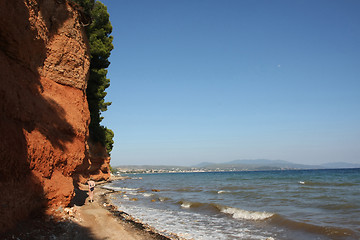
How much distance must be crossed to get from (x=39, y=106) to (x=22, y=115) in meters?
1.18

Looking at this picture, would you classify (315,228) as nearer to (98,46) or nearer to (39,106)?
(39,106)

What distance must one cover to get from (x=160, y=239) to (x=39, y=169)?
5.06 m

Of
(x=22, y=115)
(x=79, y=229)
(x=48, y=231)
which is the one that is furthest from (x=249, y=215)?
(x=22, y=115)

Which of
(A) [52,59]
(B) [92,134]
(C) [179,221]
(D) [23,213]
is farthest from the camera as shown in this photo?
(B) [92,134]

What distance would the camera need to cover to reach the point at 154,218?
13.7 meters

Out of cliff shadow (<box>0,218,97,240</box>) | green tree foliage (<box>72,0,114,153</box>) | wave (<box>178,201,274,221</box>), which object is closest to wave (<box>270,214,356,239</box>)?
wave (<box>178,201,274,221</box>)

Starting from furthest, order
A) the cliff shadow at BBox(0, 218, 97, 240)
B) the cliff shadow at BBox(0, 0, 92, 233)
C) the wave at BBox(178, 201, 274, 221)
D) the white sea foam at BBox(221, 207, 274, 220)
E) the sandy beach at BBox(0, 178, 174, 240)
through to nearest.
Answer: the wave at BBox(178, 201, 274, 221), the white sea foam at BBox(221, 207, 274, 220), the sandy beach at BBox(0, 178, 174, 240), the cliff shadow at BBox(0, 0, 92, 233), the cliff shadow at BBox(0, 218, 97, 240)

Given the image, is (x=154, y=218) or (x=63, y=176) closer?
(x=63, y=176)

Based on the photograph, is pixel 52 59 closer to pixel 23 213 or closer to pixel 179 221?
pixel 23 213

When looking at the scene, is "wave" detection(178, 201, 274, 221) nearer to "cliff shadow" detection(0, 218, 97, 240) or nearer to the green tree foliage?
"cliff shadow" detection(0, 218, 97, 240)

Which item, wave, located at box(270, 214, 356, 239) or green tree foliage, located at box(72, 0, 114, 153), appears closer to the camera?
wave, located at box(270, 214, 356, 239)

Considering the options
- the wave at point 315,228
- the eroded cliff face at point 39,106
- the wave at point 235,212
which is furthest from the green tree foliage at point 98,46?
the wave at point 315,228

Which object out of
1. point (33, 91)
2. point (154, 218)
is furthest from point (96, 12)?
point (154, 218)

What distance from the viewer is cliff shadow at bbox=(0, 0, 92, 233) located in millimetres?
6508
